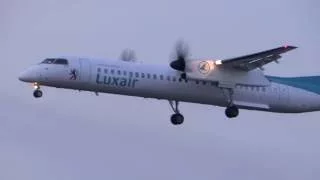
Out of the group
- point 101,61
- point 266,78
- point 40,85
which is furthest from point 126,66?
point 266,78

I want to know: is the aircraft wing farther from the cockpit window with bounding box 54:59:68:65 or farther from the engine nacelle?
the cockpit window with bounding box 54:59:68:65

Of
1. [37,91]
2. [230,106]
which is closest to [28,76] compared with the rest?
[37,91]

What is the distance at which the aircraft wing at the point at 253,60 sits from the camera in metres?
42.3

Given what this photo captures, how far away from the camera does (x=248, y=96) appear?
147 ft

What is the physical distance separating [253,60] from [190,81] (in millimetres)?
3049

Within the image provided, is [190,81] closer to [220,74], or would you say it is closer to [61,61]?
[220,74]

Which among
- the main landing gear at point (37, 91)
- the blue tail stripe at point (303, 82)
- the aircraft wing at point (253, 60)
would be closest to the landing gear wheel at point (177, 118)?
the aircraft wing at point (253, 60)

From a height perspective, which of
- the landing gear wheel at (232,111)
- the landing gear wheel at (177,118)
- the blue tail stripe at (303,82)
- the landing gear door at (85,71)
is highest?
the landing gear door at (85,71)

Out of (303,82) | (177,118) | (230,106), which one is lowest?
(177,118)

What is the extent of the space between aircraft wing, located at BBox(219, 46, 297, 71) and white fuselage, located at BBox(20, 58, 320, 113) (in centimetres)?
103

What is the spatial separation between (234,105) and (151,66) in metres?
4.32

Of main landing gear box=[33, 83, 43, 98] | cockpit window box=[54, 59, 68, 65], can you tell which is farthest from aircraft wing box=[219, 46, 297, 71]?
main landing gear box=[33, 83, 43, 98]

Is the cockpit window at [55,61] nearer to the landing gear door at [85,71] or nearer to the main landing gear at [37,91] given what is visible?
the landing gear door at [85,71]

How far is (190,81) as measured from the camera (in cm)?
4338
